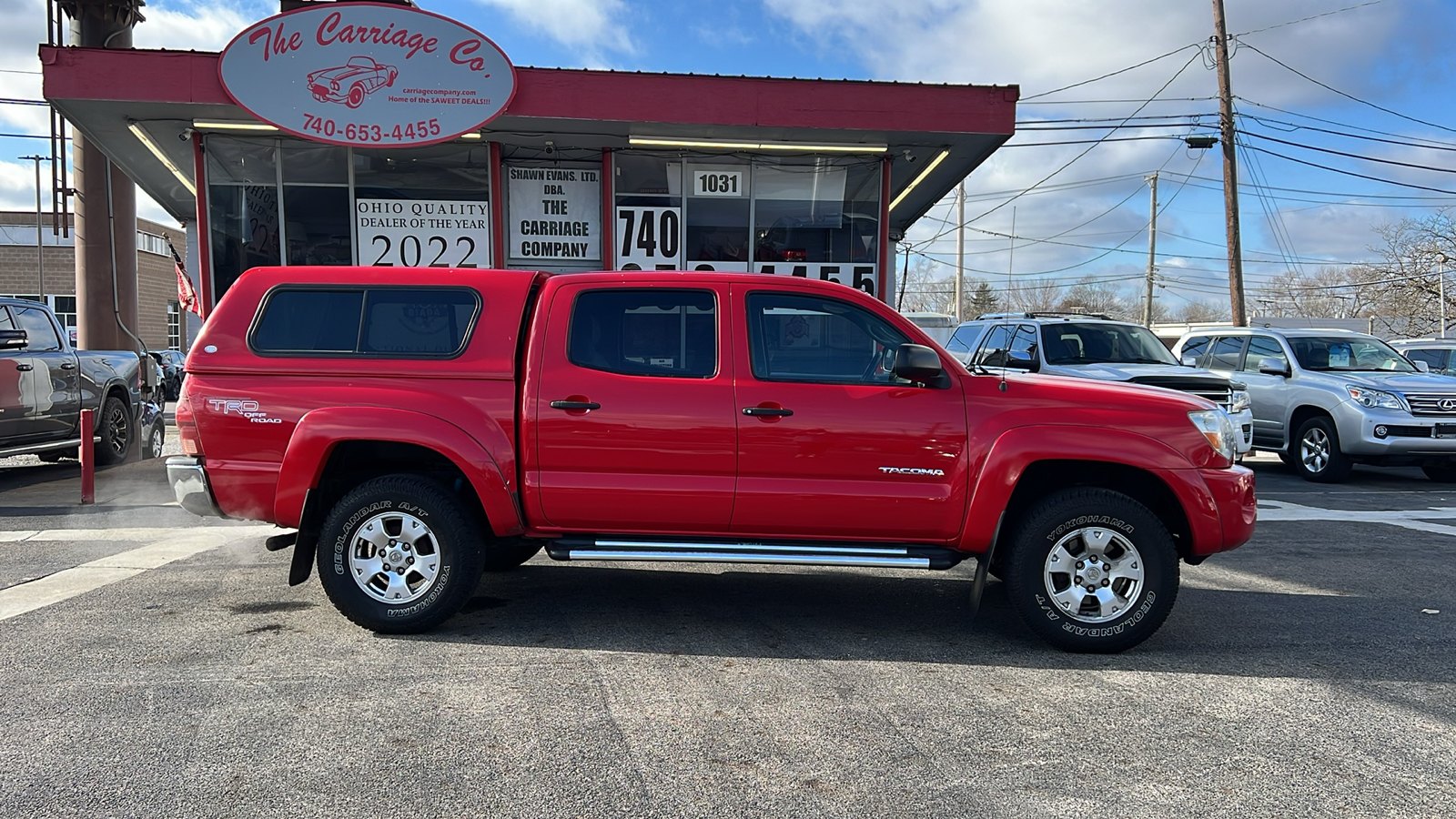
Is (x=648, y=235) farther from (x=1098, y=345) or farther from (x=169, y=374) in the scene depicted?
(x=169, y=374)

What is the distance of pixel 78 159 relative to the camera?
16484mm

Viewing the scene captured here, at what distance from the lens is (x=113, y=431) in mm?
11883

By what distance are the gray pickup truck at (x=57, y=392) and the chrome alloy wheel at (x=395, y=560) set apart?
6871 mm

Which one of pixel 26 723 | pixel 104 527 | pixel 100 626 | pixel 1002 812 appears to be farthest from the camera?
pixel 104 527

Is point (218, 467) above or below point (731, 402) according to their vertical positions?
below

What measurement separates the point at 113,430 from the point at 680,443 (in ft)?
33.4

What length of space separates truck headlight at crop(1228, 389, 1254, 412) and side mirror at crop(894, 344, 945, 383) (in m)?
7.54

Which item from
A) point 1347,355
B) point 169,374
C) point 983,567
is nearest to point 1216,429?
point 983,567

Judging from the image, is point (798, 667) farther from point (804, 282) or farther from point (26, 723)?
point (26, 723)

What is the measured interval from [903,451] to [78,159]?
1741 cm

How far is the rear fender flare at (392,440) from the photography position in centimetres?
489

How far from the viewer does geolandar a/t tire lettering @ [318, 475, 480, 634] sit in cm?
495

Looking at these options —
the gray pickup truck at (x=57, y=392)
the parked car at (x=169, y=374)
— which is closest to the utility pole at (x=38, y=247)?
the parked car at (x=169, y=374)

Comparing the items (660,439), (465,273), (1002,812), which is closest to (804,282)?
(660,439)
